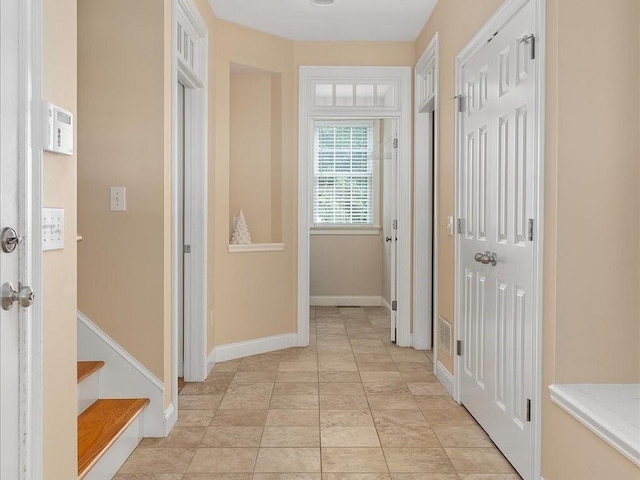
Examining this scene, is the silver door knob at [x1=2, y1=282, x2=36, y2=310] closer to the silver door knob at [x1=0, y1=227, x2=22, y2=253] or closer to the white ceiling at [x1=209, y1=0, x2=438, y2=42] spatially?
the silver door knob at [x1=0, y1=227, x2=22, y2=253]

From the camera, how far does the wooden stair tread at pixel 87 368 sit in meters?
2.48

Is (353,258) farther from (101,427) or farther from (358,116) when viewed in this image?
(101,427)

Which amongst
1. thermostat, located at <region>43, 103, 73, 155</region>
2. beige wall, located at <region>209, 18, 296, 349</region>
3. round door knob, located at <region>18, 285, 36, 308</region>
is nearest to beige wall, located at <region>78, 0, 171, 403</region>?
thermostat, located at <region>43, 103, 73, 155</region>

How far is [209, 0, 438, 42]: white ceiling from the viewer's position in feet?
13.0

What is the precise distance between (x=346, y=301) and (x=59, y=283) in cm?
573

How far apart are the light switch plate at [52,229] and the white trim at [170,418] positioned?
1485mm

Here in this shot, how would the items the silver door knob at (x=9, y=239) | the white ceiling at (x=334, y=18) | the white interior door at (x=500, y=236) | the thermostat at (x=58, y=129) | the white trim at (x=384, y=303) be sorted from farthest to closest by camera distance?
the white trim at (x=384, y=303) → the white ceiling at (x=334, y=18) → the white interior door at (x=500, y=236) → the thermostat at (x=58, y=129) → the silver door knob at (x=9, y=239)

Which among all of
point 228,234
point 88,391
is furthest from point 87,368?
point 228,234

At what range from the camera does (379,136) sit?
712 centimetres

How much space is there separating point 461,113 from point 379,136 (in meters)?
3.89

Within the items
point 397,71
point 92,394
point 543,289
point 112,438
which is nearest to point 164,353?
point 92,394

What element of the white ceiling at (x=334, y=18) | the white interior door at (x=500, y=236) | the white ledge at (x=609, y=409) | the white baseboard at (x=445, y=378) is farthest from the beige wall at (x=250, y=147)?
the white ledge at (x=609, y=409)

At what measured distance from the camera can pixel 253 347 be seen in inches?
179

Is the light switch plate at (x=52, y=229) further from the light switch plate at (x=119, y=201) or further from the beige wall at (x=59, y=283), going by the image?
the light switch plate at (x=119, y=201)
